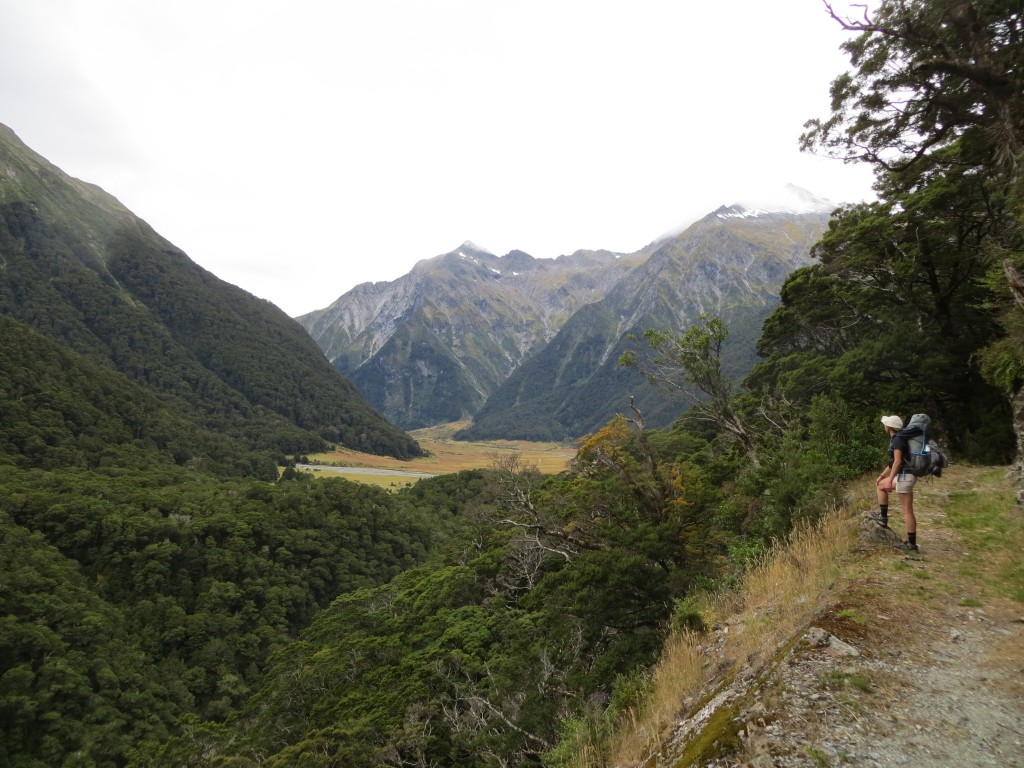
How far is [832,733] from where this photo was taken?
3379 millimetres

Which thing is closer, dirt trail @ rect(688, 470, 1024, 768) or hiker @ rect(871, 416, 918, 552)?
dirt trail @ rect(688, 470, 1024, 768)

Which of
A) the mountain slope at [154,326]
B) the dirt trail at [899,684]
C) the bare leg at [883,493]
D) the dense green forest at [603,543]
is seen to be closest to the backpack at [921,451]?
the bare leg at [883,493]

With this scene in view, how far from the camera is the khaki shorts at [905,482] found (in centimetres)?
661

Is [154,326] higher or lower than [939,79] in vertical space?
higher

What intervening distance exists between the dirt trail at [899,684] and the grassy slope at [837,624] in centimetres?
2

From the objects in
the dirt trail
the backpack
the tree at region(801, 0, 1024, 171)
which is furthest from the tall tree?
the dirt trail

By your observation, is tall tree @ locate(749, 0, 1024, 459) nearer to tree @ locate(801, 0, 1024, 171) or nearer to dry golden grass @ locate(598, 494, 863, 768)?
tree @ locate(801, 0, 1024, 171)

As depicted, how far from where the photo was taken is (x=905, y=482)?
6.67 metres

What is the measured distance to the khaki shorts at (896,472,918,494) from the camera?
6.61 m

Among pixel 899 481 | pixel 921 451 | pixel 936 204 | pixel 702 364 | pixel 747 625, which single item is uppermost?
pixel 936 204

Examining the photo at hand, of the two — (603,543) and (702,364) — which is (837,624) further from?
(702,364)

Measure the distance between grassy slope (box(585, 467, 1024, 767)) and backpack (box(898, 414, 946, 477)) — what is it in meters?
1.13

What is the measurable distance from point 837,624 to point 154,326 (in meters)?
208

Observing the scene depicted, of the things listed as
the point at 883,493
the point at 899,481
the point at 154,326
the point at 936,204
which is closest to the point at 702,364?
the point at 936,204
